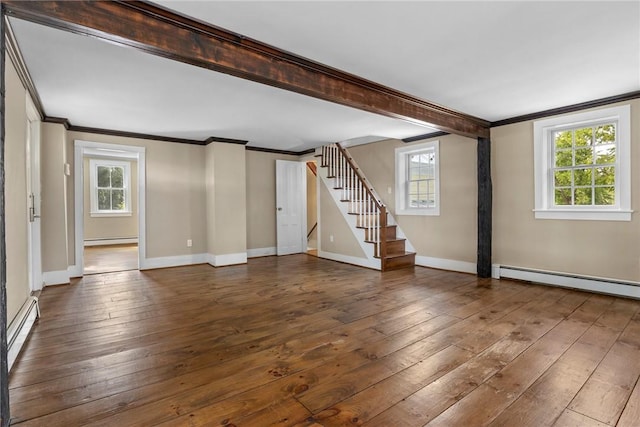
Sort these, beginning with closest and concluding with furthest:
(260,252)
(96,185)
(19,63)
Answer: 1. (19,63)
2. (260,252)
3. (96,185)

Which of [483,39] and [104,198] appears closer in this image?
[483,39]

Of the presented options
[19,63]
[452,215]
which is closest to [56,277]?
[19,63]

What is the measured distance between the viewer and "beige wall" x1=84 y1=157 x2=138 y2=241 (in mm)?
8734

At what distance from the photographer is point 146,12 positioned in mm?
2035

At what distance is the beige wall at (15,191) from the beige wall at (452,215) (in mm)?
5343

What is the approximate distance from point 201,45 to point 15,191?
1987 millimetres

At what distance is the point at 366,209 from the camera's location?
6.19 m

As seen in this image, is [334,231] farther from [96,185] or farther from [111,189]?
[96,185]

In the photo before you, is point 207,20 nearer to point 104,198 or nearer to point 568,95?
point 568,95

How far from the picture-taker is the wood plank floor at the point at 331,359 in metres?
1.78

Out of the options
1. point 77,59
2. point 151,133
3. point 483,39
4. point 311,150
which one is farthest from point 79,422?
point 311,150

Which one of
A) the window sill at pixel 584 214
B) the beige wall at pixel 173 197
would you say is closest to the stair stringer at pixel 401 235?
the window sill at pixel 584 214

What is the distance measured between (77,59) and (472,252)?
18.1 feet

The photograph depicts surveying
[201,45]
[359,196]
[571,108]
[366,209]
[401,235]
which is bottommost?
[401,235]
